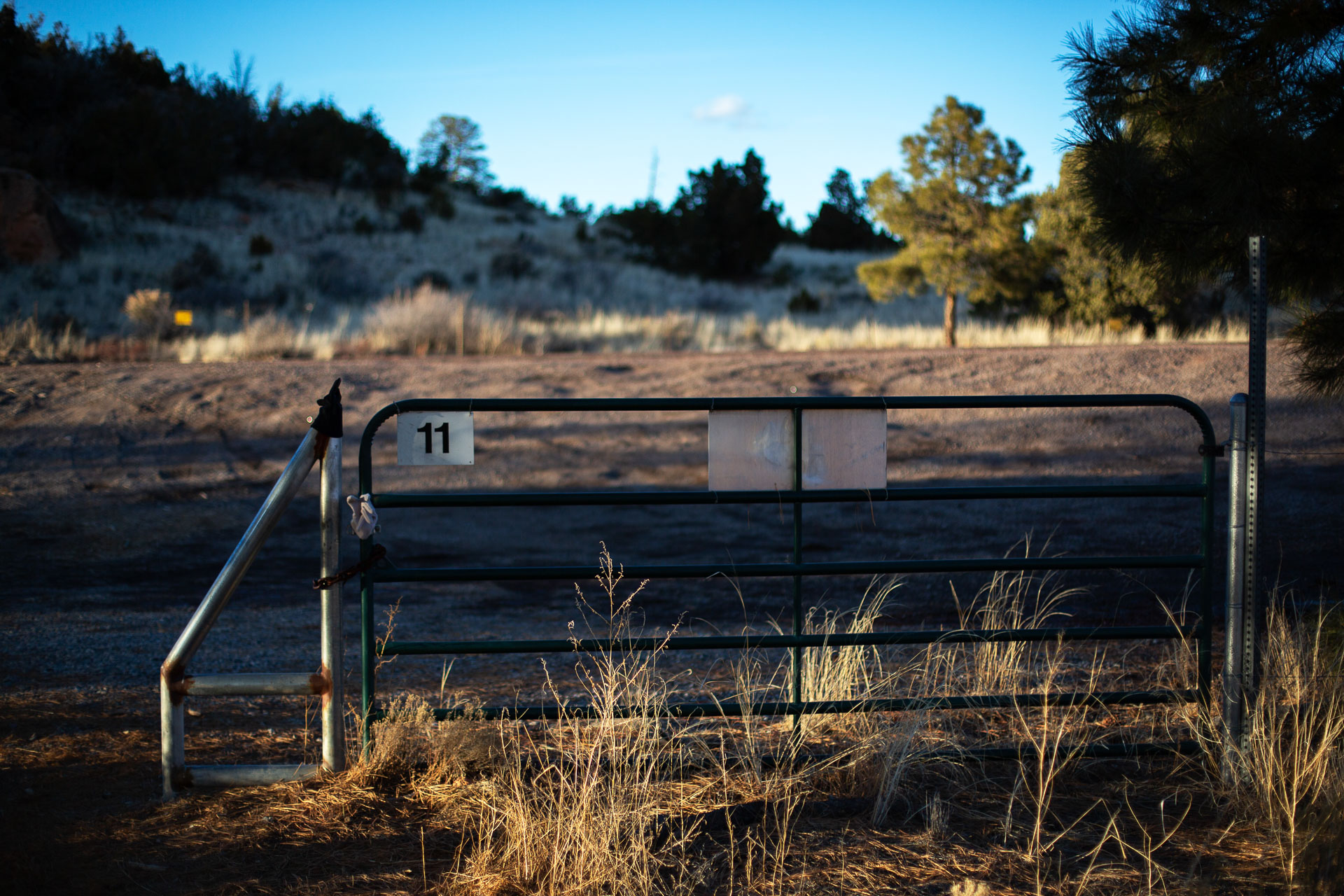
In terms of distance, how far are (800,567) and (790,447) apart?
556 mm

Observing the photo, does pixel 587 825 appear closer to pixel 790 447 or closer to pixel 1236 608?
pixel 790 447

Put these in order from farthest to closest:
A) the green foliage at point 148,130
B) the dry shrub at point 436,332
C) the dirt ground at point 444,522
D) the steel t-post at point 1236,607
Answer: the green foliage at point 148,130 < the dry shrub at point 436,332 < the dirt ground at point 444,522 < the steel t-post at point 1236,607

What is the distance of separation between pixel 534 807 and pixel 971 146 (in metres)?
20.3

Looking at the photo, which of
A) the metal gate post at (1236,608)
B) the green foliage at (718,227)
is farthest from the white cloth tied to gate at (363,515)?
the green foliage at (718,227)

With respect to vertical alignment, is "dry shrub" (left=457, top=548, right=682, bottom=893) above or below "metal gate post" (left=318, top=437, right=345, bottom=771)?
below

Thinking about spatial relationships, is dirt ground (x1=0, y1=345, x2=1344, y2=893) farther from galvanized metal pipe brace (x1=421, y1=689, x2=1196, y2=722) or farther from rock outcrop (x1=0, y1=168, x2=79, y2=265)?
rock outcrop (x1=0, y1=168, x2=79, y2=265)

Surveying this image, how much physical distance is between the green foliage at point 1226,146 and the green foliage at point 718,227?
37.8 m

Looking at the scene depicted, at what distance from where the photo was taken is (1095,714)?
16.5 feet

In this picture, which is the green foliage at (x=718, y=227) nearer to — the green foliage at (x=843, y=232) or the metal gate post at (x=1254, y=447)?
the green foliage at (x=843, y=232)

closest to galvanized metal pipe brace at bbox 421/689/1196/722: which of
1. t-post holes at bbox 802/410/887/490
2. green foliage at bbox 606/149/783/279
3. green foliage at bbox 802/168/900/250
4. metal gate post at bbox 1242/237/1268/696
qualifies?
metal gate post at bbox 1242/237/1268/696

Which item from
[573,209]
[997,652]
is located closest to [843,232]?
[573,209]

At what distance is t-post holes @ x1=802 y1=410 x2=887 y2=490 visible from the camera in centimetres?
438

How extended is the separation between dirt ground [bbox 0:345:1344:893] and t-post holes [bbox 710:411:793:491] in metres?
2.02

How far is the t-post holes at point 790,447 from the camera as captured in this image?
4363mm
